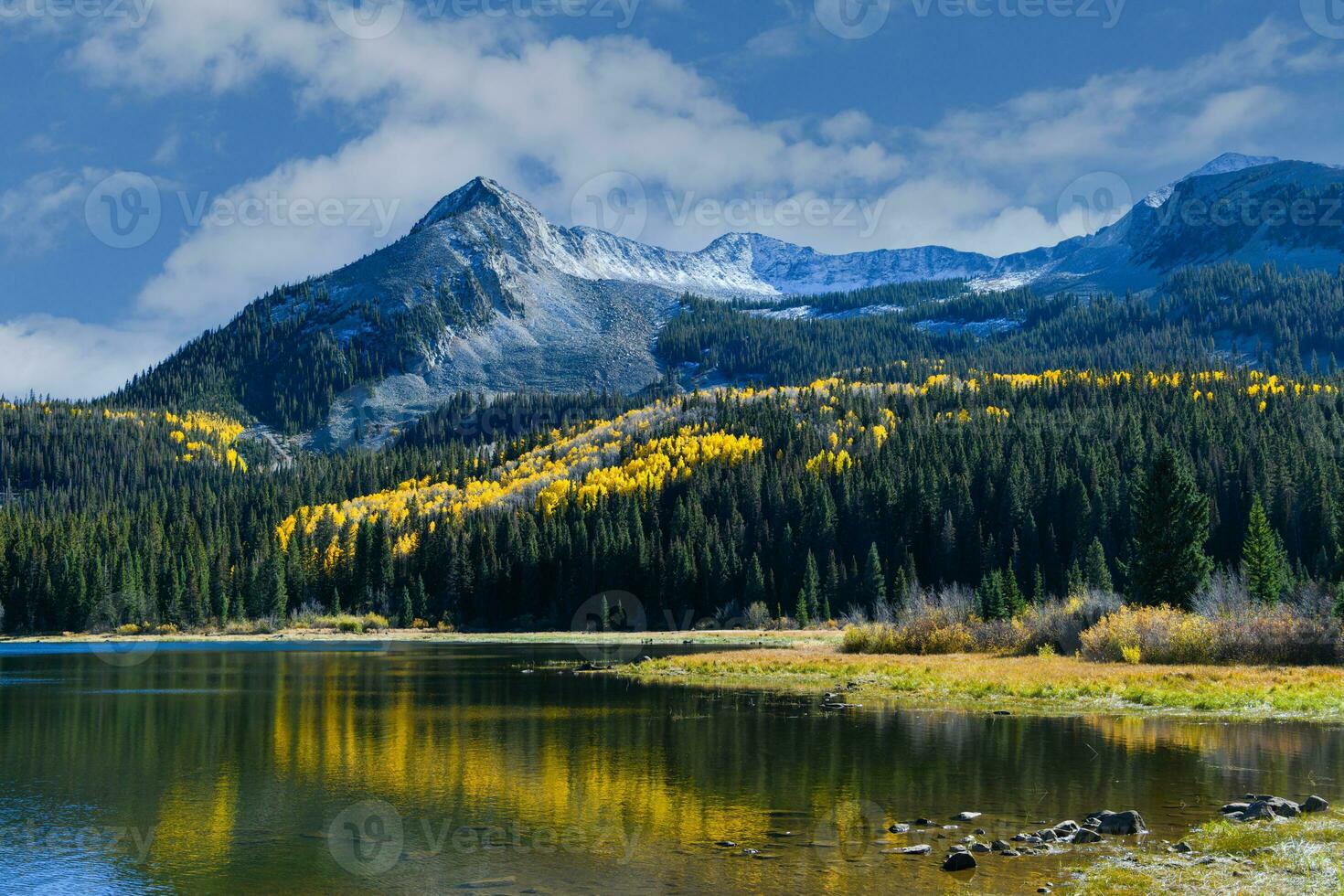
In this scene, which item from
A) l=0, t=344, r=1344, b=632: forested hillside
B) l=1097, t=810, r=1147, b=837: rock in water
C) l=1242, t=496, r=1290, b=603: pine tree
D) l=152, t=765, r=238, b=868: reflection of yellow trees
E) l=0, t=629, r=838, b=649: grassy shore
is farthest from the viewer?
l=0, t=344, r=1344, b=632: forested hillside

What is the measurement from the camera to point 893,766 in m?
35.9

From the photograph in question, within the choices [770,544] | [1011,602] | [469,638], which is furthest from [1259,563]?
[469,638]

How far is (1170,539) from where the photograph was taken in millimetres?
80562

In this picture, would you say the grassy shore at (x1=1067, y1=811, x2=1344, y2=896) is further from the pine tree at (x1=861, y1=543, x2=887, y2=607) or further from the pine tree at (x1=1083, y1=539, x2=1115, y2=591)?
the pine tree at (x1=861, y1=543, x2=887, y2=607)

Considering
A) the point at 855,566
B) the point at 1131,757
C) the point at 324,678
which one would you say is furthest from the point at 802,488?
the point at 1131,757

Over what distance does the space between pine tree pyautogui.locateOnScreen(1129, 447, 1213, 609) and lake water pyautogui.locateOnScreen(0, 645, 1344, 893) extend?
121 ft

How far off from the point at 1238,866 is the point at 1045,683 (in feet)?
120

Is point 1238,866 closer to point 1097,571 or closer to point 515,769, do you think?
point 515,769

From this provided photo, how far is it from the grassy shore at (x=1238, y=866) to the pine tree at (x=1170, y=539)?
191 ft

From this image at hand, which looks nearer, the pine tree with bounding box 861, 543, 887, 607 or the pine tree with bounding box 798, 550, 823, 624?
the pine tree with bounding box 861, 543, 887, 607

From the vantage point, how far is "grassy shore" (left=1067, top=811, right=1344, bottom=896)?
2072 centimetres

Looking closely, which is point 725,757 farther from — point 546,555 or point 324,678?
point 546,555

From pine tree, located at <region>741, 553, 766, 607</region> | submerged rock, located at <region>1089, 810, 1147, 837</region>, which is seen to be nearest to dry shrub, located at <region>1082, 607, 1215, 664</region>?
A: submerged rock, located at <region>1089, 810, 1147, 837</region>

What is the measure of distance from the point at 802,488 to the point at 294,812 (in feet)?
499
